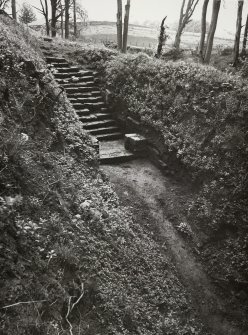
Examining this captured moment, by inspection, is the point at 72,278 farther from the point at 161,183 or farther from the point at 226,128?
the point at 226,128

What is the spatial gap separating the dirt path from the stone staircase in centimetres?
70

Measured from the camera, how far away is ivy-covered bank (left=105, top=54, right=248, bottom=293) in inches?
266

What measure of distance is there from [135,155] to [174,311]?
533 centimetres

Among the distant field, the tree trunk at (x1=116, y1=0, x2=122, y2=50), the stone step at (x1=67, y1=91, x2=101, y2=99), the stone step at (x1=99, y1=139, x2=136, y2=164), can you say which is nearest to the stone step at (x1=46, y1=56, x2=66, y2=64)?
the stone step at (x1=67, y1=91, x2=101, y2=99)

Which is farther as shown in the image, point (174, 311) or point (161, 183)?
point (161, 183)

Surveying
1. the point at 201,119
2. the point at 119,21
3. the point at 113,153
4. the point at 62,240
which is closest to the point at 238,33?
the point at 119,21

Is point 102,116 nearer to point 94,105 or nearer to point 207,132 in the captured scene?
point 94,105

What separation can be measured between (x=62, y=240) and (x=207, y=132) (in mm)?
5680

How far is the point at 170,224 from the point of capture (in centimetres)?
754

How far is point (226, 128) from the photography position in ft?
26.3

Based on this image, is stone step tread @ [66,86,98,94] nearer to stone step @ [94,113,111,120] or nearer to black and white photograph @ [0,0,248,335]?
black and white photograph @ [0,0,248,335]

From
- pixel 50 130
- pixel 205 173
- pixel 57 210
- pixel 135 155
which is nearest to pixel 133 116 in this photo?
pixel 135 155

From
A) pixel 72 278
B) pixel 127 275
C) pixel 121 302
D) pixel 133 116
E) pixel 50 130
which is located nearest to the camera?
pixel 72 278

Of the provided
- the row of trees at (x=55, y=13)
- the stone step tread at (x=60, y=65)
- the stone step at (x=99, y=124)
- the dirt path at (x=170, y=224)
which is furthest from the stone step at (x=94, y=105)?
the row of trees at (x=55, y=13)
